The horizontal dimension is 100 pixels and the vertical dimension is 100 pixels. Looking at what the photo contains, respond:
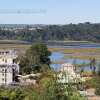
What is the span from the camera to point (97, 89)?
28.2m

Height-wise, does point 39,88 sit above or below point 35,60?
above

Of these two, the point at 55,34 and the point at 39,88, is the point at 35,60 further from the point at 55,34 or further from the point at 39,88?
the point at 55,34

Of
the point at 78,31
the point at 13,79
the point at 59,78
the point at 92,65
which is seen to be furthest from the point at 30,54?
the point at 78,31

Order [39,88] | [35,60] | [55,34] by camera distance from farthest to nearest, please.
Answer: [55,34] < [35,60] < [39,88]

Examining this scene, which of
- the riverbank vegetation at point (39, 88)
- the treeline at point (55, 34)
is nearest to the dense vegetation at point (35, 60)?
the riverbank vegetation at point (39, 88)

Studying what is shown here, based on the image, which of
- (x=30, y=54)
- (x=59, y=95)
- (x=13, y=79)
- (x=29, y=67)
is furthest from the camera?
(x=30, y=54)

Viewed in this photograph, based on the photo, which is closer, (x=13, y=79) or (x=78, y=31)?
(x=13, y=79)

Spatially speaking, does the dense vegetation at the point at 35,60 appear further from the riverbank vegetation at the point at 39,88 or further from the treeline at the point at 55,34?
the treeline at the point at 55,34

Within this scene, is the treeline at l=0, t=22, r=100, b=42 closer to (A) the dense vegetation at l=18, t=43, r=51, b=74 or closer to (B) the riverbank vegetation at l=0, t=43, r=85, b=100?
(A) the dense vegetation at l=18, t=43, r=51, b=74

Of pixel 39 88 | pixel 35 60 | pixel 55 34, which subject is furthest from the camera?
pixel 55 34

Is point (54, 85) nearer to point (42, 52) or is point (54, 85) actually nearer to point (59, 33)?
point (42, 52)

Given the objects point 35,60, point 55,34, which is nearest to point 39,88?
point 35,60

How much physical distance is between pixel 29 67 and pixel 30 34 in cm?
7176

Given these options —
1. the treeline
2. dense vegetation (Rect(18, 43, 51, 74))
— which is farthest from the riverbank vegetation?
the treeline
